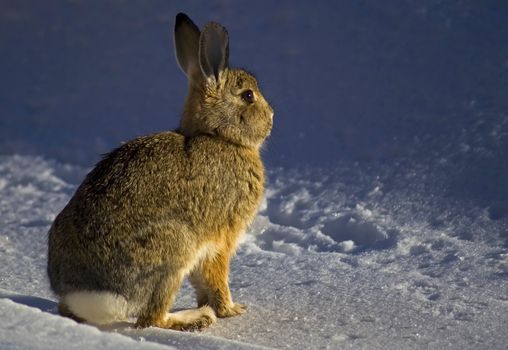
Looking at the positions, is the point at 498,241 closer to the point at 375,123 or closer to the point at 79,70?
the point at 375,123

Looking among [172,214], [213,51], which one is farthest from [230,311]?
[213,51]

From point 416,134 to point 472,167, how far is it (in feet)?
2.17

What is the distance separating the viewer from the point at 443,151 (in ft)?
21.2

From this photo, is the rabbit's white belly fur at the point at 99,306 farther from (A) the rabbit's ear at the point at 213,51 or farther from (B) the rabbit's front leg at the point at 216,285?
(A) the rabbit's ear at the point at 213,51

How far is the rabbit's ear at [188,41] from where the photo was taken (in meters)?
4.89

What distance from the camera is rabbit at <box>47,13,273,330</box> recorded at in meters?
4.11

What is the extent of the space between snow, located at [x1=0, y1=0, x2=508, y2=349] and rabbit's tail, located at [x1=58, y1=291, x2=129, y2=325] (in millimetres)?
100

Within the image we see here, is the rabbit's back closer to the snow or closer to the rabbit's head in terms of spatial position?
the rabbit's head

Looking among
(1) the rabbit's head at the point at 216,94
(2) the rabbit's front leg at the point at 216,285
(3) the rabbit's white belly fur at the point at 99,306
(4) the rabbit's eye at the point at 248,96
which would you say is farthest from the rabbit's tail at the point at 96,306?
(4) the rabbit's eye at the point at 248,96

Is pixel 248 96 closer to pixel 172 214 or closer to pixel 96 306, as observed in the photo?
pixel 172 214

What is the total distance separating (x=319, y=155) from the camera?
6.89 meters

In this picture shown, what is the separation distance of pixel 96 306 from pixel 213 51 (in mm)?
1513

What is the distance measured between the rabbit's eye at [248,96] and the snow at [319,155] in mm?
1025

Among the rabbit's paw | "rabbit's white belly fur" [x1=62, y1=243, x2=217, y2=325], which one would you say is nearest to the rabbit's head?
the rabbit's paw
